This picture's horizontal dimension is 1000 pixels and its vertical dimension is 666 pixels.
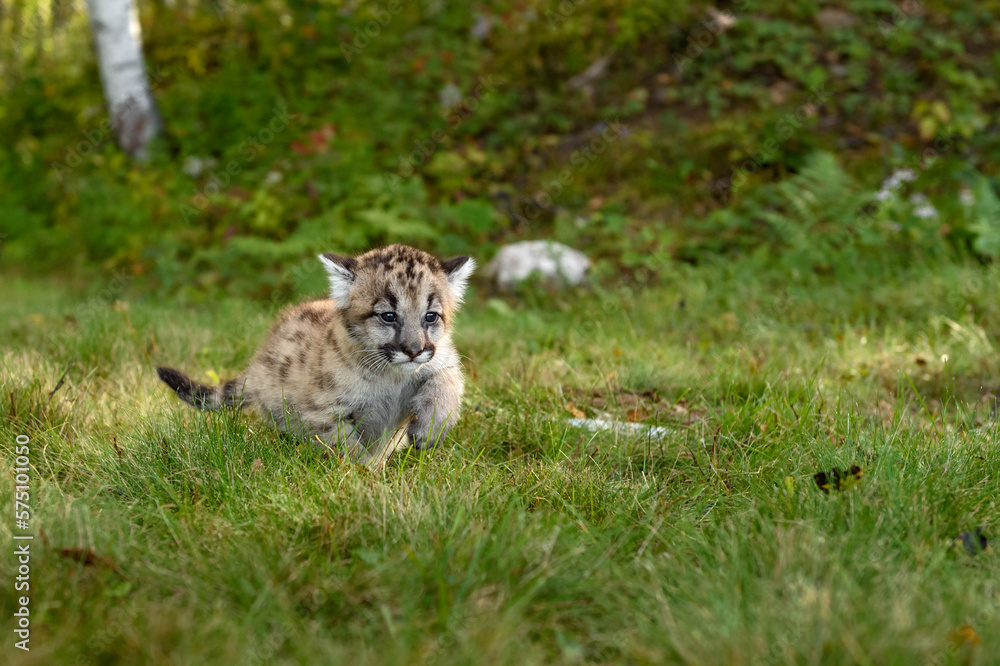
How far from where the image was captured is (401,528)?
10.1 feet

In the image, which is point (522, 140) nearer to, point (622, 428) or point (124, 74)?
point (124, 74)

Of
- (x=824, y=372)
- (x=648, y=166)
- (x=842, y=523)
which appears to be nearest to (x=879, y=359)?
(x=824, y=372)

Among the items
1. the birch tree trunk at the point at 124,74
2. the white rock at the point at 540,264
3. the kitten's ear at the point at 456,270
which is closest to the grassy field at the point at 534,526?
the kitten's ear at the point at 456,270

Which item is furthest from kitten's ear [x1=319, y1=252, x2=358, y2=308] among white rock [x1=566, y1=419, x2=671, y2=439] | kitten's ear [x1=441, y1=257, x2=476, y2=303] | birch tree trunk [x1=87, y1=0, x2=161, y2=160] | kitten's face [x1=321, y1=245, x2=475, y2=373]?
birch tree trunk [x1=87, y1=0, x2=161, y2=160]

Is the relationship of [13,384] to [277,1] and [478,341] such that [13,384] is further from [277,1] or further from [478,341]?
[277,1]

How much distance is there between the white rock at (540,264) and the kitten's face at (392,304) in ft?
12.8

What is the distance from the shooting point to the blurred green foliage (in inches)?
340

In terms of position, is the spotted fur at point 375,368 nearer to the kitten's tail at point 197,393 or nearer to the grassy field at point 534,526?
the kitten's tail at point 197,393

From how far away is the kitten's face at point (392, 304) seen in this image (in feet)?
13.3

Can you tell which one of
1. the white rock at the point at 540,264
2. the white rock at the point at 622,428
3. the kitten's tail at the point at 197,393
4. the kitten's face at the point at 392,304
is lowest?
the white rock at the point at 540,264

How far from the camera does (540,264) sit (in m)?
8.30

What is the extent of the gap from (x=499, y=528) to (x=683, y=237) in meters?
6.46

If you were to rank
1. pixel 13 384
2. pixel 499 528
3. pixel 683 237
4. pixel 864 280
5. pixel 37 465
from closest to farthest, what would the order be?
pixel 499 528 → pixel 37 465 → pixel 13 384 → pixel 864 280 → pixel 683 237

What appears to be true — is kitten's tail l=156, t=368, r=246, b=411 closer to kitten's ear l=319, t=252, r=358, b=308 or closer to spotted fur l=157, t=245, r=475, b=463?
spotted fur l=157, t=245, r=475, b=463
